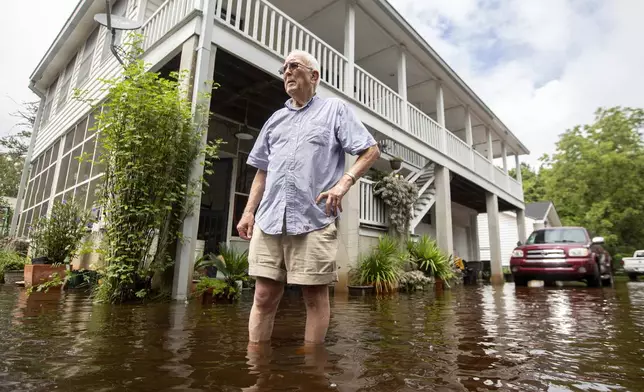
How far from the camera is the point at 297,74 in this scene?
6.29 ft

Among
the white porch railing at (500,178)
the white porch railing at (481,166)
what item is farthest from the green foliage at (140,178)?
the white porch railing at (500,178)

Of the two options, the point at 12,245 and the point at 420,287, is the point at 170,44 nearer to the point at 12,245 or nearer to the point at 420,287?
the point at 420,287

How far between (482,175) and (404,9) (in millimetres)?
6558

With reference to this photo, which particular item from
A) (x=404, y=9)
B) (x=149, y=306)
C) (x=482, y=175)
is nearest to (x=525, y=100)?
(x=482, y=175)

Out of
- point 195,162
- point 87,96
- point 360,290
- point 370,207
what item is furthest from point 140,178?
point 87,96

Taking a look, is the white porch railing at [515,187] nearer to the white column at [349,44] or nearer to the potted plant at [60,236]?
the white column at [349,44]

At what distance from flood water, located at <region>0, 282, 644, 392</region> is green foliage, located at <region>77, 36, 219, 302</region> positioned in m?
1.17

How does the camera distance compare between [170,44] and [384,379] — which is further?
[170,44]

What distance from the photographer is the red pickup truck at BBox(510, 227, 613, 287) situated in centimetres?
816

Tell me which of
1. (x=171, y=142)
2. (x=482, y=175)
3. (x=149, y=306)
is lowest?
(x=149, y=306)

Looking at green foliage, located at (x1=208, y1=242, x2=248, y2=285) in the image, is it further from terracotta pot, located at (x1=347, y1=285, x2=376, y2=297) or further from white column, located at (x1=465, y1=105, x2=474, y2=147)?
white column, located at (x1=465, y1=105, x2=474, y2=147)

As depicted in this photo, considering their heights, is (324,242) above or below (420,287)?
above

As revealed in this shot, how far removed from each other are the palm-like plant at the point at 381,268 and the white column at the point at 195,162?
3.47 m

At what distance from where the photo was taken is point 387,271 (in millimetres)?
6859
